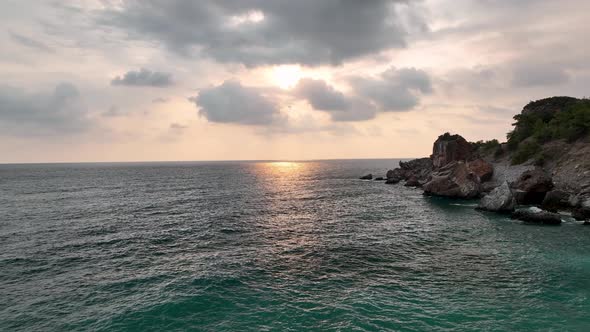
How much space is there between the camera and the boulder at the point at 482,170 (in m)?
79.1

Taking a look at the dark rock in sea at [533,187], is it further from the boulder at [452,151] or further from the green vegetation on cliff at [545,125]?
the boulder at [452,151]

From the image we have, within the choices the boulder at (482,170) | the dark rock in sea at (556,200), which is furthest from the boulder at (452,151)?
the dark rock in sea at (556,200)

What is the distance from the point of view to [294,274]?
3008cm

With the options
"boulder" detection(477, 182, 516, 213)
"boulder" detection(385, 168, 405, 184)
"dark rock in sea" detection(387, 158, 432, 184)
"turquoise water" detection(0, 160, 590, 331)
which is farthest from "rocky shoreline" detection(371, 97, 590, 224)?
"boulder" detection(385, 168, 405, 184)

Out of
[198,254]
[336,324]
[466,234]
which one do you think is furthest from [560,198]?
[198,254]

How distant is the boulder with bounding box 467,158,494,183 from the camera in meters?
79.1

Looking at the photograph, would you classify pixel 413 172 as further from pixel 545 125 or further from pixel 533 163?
pixel 533 163

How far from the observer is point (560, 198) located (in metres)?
55.5

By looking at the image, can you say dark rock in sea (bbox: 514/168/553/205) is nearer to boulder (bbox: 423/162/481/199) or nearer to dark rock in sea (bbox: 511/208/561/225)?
dark rock in sea (bbox: 511/208/561/225)

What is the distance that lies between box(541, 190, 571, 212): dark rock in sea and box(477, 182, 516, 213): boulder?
16.0 feet

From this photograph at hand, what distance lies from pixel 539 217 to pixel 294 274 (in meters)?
41.9

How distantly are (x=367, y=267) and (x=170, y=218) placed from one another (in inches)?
1580

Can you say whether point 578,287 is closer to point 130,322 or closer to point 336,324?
point 336,324

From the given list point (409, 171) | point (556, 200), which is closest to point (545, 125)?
point (556, 200)
